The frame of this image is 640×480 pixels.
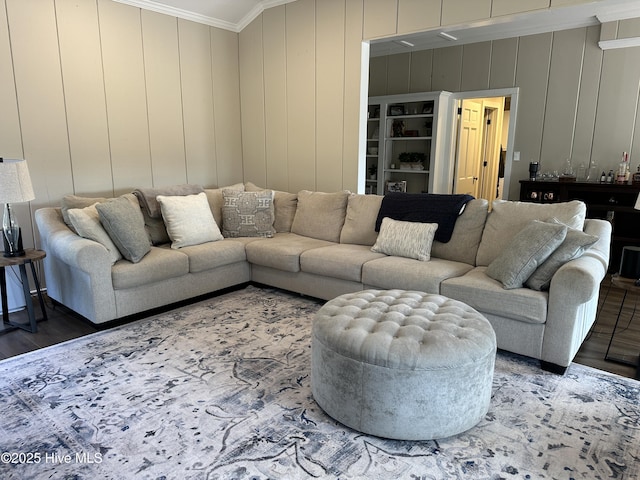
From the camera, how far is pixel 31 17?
3623mm

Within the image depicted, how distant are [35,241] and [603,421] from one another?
4.34 meters

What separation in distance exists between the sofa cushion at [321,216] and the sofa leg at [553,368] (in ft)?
6.96

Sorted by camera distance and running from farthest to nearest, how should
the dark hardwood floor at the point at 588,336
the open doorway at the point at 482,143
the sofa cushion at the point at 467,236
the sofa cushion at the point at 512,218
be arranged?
the open doorway at the point at 482,143 → the sofa cushion at the point at 467,236 → the sofa cushion at the point at 512,218 → the dark hardwood floor at the point at 588,336

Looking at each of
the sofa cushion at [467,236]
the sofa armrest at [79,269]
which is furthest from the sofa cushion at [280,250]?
the sofa armrest at [79,269]

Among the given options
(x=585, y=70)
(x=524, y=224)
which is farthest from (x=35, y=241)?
(x=585, y=70)

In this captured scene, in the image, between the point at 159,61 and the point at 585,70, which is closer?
the point at 159,61

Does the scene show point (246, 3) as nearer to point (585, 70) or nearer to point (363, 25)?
point (363, 25)

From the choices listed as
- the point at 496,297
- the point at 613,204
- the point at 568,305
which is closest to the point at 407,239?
the point at 496,297

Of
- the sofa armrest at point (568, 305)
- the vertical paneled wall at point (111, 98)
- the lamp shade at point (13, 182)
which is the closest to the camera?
the sofa armrest at point (568, 305)

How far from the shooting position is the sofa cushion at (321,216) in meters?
4.30

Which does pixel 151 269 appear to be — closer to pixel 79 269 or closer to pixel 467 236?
pixel 79 269

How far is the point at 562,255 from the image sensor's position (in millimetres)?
2652

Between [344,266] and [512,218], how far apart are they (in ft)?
4.37

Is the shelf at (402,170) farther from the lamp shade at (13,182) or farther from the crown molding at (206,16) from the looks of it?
the lamp shade at (13,182)
